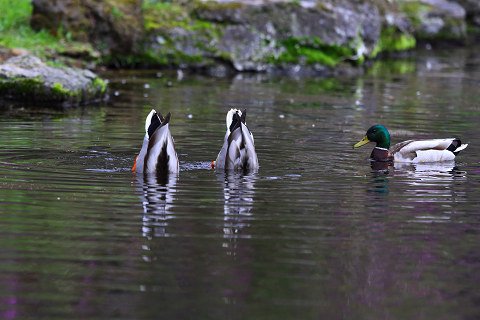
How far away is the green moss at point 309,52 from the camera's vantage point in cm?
2647

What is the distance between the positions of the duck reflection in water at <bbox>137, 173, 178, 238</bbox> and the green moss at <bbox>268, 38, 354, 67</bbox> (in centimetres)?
1554

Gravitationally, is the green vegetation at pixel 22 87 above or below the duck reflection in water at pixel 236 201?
above

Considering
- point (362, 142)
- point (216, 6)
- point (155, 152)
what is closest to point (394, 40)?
point (216, 6)

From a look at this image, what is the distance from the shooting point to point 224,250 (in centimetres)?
775

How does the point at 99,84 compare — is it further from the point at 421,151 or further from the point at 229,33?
the point at 421,151

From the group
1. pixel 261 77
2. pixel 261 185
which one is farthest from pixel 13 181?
pixel 261 77

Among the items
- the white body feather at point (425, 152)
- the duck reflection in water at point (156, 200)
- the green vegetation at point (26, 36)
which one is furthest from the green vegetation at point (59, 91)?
the duck reflection in water at point (156, 200)

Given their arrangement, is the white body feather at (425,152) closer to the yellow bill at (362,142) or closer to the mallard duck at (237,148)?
the yellow bill at (362,142)

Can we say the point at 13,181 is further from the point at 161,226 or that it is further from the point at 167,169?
the point at 161,226

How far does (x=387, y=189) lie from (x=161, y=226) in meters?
3.07

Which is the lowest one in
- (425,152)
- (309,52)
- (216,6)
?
(425,152)

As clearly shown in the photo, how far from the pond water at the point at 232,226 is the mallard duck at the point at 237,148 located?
0.71ft

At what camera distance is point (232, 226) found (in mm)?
8648

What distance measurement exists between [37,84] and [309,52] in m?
10.1
